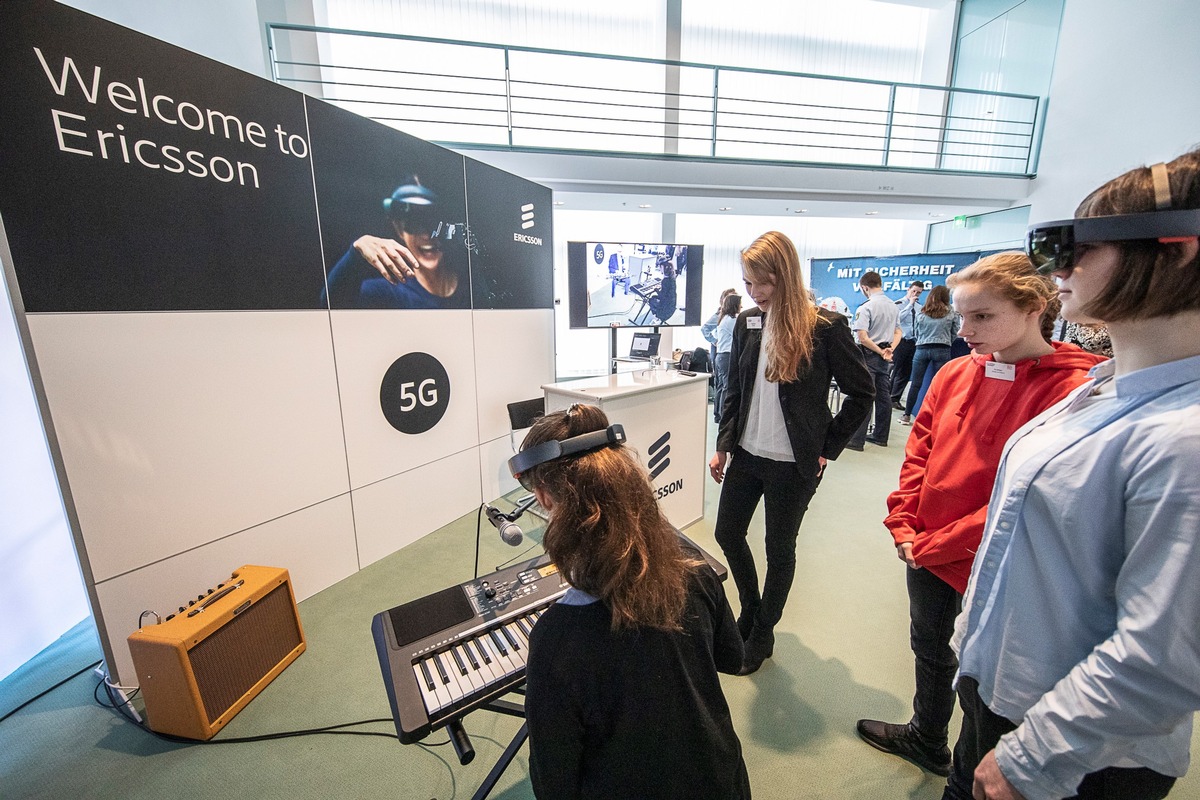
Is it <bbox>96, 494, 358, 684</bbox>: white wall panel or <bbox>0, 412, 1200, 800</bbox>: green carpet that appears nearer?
<bbox>0, 412, 1200, 800</bbox>: green carpet

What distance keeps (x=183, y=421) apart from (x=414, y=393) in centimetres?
112

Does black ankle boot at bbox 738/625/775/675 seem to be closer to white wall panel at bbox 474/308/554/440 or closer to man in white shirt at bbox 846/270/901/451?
white wall panel at bbox 474/308/554/440

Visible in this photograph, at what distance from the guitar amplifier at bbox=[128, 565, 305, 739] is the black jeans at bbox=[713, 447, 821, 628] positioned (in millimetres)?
1854

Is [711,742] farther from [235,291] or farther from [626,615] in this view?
[235,291]

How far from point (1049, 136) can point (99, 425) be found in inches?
370

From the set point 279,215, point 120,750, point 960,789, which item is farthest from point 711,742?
point 279,215

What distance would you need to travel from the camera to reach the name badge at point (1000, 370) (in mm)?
1110

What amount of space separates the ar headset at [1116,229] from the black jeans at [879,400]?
418 centimetres

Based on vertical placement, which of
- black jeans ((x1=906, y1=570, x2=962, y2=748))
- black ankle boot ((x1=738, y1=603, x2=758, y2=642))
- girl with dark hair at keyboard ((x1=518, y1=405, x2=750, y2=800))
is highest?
girl with dark hair at keyboard ((x1=518, y1=405, x2=750, y2=800))

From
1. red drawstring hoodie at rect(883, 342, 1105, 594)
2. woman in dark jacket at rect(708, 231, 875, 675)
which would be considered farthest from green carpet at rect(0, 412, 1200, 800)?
red drawstring hoodie at rect(883, 342, 1105, 594)

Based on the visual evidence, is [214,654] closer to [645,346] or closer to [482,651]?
[482,651]

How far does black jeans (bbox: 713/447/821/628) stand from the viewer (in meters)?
1.68

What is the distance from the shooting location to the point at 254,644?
1.83m

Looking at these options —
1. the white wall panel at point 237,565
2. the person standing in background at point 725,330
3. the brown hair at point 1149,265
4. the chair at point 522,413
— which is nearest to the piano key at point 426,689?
the brown hair at point 1149,265
